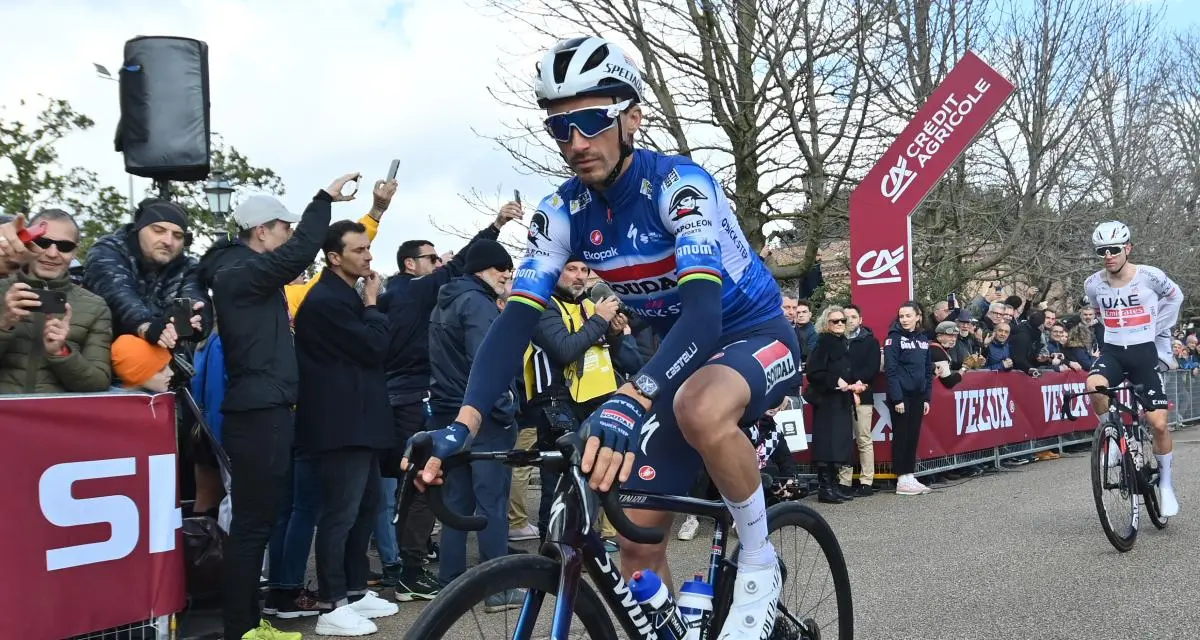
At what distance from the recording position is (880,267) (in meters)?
13.1

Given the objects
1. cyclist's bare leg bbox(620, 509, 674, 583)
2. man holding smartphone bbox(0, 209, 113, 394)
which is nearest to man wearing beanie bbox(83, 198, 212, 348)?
man holding smartphone bbox(0, 209, 113, 394)

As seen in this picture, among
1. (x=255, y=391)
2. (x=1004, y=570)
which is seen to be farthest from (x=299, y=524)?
(x=1004, y=570)

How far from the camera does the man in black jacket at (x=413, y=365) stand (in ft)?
21.9

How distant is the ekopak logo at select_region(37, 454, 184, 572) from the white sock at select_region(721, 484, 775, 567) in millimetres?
2740

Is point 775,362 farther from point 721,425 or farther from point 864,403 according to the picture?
point 864,403

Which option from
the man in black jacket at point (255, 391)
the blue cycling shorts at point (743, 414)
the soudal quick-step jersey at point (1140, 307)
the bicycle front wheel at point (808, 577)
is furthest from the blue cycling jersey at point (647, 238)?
the soudal quick-step jersey at point (1140, 307)

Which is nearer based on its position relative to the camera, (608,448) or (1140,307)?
(608,448)

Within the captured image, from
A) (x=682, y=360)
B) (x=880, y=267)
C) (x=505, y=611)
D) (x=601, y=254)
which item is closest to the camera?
(x=505, y=611)

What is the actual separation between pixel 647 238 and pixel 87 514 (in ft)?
9.11

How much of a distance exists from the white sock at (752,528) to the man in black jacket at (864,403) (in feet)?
25.4

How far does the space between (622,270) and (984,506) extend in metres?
7.71

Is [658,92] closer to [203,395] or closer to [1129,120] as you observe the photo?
[203,395]

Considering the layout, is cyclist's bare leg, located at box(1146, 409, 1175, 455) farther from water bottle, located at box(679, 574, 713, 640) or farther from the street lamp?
the street lamp

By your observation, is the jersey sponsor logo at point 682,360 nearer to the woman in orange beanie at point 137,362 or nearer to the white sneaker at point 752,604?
the white sneaker at point 752,604
